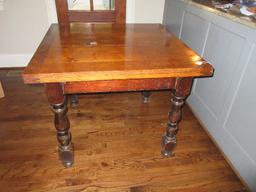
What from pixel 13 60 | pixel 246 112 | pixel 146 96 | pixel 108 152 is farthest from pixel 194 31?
pixel 13 60

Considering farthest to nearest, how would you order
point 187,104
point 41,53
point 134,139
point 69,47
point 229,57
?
point 187,104 < point 134,139 < point 229,57 < point 69,47 < point 41,53

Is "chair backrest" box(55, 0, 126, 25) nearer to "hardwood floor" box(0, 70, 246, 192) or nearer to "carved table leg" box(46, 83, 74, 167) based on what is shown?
"hardwood floor" box(0, 70, 246, 192)

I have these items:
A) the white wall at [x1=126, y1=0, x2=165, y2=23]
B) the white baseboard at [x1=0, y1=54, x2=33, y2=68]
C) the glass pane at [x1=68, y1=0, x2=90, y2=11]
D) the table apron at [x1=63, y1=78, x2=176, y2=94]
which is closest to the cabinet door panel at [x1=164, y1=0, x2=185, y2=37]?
the white wall at [x1=126, y1=0, x2=165, y2=23]

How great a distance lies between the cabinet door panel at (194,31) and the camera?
5.78 ft

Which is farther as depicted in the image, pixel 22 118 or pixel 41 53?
pixel 22 118

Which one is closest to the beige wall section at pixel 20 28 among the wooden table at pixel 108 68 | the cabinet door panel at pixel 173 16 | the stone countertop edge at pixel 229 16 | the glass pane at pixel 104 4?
the glass pane at pixel 104 4

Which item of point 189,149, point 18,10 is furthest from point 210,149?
point 18,10

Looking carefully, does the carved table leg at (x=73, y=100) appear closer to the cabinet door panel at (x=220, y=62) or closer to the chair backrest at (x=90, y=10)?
the chair backrest at (x=90, y=10)

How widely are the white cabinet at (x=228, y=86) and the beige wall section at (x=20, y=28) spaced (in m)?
1.71

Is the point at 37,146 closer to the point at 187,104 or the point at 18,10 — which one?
the point at 187,104

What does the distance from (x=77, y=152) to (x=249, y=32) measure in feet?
4.70

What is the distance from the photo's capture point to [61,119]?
1.26m

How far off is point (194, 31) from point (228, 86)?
0.67m

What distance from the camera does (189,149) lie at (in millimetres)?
1683
